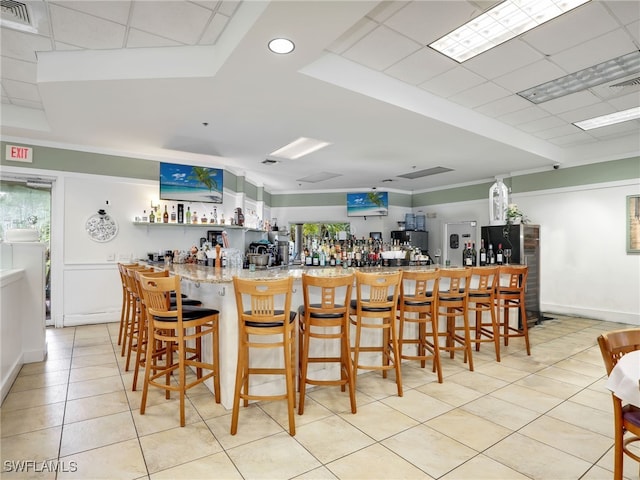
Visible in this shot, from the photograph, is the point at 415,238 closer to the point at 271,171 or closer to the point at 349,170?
the point at 349,170

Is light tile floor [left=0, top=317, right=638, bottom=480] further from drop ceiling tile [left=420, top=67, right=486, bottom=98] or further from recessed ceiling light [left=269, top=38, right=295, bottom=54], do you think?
drop ceiling tile [left=420, top=67, right=486, bottom=98]

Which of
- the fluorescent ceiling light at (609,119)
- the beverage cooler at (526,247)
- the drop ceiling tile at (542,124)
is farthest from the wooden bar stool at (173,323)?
the fluorescent ceiling light at (609,119)

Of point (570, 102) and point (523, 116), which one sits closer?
point (570, 102)

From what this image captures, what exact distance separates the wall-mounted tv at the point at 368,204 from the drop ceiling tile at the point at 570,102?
5.11m

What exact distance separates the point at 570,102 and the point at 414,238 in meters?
5.30

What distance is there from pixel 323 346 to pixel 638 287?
6104mm

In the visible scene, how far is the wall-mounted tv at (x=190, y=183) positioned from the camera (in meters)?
6.43

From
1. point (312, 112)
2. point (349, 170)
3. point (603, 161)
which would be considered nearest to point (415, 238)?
point (349, 170)

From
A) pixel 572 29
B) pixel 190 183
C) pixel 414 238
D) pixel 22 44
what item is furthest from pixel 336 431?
pixel 414 238

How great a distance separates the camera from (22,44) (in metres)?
3.55

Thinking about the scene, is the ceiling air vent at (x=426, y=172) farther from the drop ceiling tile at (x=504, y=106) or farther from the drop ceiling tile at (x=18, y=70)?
the drop ceiling tile at (x=18, y=70)

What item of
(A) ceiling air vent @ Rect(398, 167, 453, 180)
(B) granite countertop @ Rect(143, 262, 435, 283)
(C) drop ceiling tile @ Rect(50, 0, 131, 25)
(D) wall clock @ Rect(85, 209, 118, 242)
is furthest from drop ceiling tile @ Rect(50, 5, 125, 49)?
(A) ceiling air vent @ Rect(398, 167, 453, 180)

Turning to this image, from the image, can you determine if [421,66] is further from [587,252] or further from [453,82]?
[587,252]

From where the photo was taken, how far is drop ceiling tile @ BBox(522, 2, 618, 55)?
3037mm
